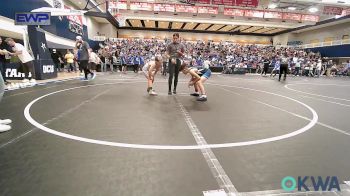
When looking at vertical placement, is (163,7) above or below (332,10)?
above

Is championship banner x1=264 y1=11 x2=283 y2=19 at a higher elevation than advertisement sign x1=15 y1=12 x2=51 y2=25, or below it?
higher

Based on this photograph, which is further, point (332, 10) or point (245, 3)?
point (332, 10)

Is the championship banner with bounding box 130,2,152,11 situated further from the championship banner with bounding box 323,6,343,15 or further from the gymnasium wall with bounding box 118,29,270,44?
the championship banner with bounding box 323,6,343,15

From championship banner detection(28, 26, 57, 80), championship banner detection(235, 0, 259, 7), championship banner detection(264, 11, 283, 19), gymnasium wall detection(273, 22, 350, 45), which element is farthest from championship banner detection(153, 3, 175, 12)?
gymnasium wall detection(273, 22, 350, 45)

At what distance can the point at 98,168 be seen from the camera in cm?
209

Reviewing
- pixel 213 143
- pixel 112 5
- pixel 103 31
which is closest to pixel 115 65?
pixel 112 5

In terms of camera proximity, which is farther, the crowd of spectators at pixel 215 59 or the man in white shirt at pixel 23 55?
the crowd of spectators at pixel 215 59

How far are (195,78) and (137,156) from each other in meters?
4.37

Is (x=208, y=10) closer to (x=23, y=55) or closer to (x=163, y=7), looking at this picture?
(x=163, y=7)

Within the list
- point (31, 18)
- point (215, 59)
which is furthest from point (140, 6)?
point (31, 18)

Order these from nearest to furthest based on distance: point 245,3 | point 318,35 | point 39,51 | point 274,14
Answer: point 39,51 → point 245,3 → point 274,14 → point 318,35

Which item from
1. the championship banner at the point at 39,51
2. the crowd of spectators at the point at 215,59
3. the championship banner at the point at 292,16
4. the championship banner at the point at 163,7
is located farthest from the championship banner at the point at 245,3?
the championship banner at the point at 39,51

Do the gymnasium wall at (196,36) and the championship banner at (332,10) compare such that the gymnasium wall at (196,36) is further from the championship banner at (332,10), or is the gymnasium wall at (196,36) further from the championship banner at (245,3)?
the championship banner at (245,3)

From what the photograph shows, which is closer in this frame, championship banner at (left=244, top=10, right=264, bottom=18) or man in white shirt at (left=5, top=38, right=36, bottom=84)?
man in white shirt at (left=5, top=38, right=36, bottom=84)
